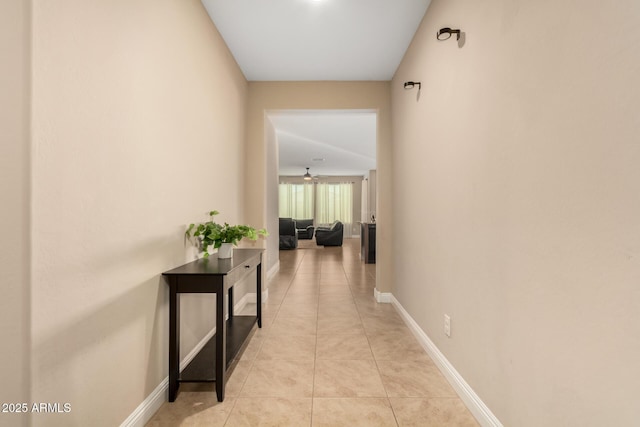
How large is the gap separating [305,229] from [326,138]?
17.3 feet

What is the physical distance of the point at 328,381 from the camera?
1981 millimetres

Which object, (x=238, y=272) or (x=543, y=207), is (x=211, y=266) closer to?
(x=238, y=272)

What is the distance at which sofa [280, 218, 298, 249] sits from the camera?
8.71m

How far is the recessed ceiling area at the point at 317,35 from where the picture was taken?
7.72ft

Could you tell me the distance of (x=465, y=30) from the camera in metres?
1.75

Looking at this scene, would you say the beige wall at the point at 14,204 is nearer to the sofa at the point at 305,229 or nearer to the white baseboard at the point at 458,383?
the white baseboard at the point at 458,383

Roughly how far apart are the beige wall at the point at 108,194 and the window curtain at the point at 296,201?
10.0 meters

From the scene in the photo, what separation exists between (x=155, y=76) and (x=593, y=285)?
2.15m

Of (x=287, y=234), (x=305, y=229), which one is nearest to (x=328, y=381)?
(x=287, y=234)

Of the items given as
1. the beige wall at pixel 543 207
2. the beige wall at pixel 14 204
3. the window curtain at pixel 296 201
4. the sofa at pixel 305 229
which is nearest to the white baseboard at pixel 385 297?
the beige wall at pixel 543 207

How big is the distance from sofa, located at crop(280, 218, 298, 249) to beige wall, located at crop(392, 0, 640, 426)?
6856 mm

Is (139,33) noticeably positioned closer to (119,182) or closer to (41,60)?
(41,60)

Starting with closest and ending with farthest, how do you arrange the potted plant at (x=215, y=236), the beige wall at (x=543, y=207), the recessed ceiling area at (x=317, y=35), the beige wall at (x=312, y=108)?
the beige wall at (x=543, y=207) → the potted plant at (x=215, y=236) → the recessed ceiling area at (x=317, y=35) → the beige wall at (x=312, y=108)

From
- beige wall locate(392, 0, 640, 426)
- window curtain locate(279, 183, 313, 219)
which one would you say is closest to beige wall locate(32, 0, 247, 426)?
beige wall locate(392, 0, 640, 426)
